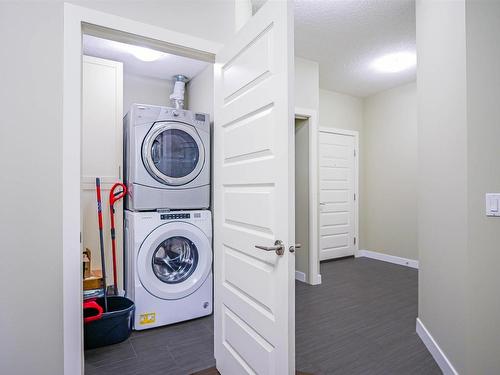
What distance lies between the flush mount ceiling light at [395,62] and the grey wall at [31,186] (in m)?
3.33

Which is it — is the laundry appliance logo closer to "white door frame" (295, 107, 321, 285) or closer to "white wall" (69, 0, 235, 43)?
"white door frame" (295, 107, 321, 285)

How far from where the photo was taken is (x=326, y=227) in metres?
4.71

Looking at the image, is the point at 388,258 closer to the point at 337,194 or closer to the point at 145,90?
the point at 337,194

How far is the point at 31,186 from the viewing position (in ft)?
4.87

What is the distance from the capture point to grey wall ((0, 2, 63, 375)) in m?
1.44

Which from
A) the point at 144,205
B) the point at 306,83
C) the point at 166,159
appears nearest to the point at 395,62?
the point at 306,83

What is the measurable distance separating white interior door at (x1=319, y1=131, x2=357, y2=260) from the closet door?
298cm

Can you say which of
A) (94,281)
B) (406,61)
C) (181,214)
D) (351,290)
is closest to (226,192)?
(181,214)

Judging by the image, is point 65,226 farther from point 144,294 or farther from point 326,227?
point 326,227

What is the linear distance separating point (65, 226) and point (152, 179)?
110 centimetres

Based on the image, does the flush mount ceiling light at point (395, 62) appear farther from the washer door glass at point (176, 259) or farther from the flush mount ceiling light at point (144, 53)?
the washer door glass at point (176, 259)

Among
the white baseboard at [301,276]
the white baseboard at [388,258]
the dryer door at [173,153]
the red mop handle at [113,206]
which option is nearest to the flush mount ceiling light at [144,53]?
the dryer door at [173,153]

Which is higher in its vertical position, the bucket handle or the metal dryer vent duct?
the metal dryer vent duct

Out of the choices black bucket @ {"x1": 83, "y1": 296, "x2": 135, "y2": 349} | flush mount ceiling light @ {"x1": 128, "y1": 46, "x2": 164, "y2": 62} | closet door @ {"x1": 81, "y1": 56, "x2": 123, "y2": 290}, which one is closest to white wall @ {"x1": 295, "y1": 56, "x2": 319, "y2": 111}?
flush mount ceiling light @ {"x1": 128, "y1": 46, "x2": 164, "y2": 62}
